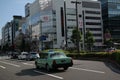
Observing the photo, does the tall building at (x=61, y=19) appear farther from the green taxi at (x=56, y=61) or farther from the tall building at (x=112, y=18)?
the green taxi at (x=56, y=61)

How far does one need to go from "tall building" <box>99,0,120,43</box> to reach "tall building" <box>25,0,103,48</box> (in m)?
3.18

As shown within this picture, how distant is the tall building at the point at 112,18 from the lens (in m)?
114

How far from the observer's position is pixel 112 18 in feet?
377

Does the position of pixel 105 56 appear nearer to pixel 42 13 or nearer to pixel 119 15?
pixel 42 13

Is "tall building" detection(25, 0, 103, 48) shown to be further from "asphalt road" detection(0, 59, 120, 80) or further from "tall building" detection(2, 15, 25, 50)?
"asphalt road" detection(0, 59, 120, 80)

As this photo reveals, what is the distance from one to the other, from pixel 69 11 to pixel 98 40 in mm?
19194

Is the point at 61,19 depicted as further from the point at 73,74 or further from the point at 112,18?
the point at 73,74

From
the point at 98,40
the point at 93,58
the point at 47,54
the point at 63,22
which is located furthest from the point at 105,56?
the point at 98,40

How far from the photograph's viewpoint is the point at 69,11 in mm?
109062

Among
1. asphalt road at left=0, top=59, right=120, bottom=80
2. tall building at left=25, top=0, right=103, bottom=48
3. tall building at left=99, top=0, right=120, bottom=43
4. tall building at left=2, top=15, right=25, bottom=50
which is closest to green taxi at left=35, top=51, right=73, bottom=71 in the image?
asphalt road at left=0, top=59, right=120, bottom=80

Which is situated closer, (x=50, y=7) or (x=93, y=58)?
(x=93, y=58)

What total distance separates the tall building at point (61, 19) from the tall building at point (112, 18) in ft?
10.4

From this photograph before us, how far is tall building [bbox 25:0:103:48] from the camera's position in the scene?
10619 centimetres

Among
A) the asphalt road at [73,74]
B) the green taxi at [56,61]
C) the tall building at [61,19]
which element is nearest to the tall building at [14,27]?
the tall building at [61,19]
